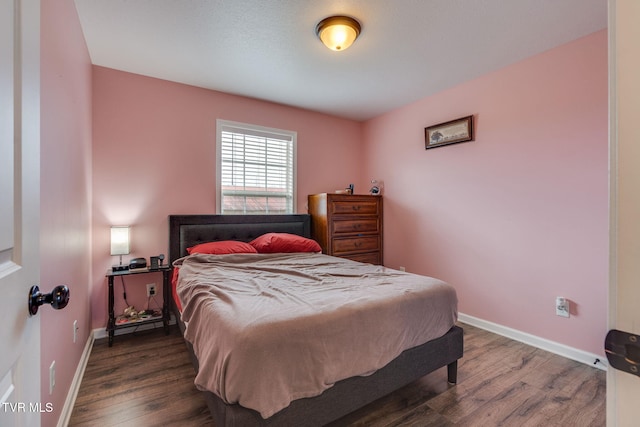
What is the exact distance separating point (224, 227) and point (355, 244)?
1.68 meters

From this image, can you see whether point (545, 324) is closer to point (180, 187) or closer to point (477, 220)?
point (477, 220)

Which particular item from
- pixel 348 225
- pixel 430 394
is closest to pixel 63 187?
pixel 430 394

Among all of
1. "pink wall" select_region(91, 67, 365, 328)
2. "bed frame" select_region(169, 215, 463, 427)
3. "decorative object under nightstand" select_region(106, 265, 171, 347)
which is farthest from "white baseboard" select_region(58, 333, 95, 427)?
"bed frame" select_region(169, 215, 463, 427)

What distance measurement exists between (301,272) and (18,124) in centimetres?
176

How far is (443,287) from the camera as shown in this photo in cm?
184

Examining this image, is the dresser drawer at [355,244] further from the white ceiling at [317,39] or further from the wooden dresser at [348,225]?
the white ceiling at [317,39]

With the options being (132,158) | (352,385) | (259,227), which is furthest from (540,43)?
(132,158)

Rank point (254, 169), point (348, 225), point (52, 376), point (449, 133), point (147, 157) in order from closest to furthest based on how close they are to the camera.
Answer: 1. point (52, 376)
2. point (147, 157)
3. point (449, 133)
4. point (254, 169)
5. point (348, 225)

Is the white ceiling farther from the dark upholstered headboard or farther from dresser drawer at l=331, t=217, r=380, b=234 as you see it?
dresser drawer at l=331, t=217, r=380, b=234

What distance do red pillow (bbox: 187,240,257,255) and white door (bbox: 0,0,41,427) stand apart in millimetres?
2056

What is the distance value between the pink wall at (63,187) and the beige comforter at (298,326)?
0.65 m

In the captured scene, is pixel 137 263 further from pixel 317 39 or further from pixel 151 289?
pixel 317 39

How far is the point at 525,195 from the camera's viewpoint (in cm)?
257

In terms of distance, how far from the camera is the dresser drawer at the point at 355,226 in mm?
3547
